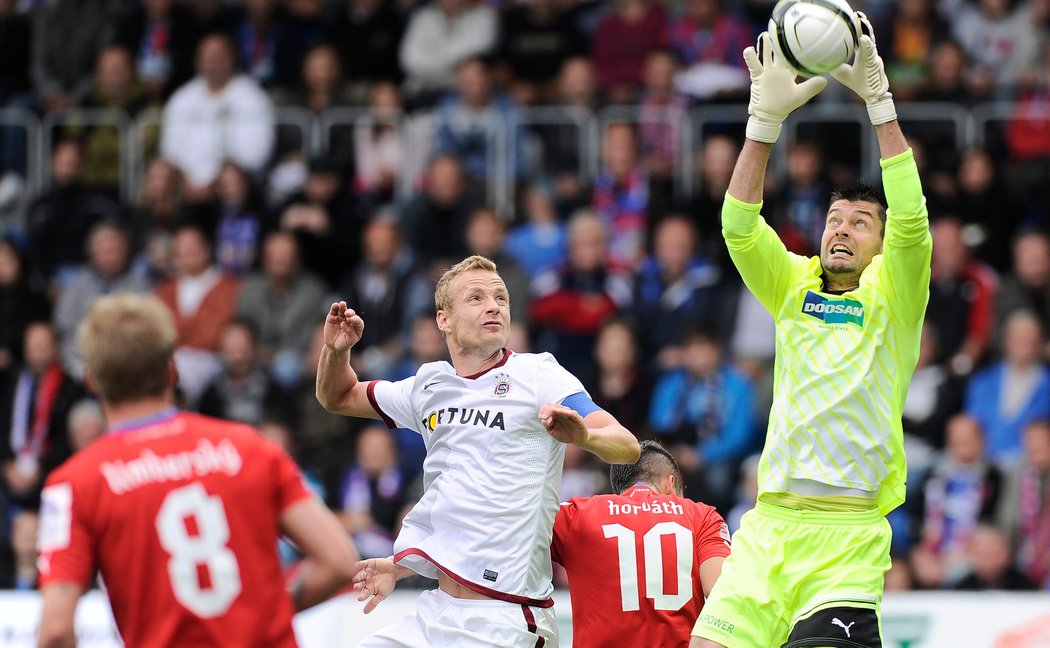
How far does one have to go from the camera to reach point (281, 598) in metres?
5.35

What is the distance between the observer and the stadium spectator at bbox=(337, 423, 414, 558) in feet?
42.2

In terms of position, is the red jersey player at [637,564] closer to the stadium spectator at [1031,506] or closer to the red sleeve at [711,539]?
the red sleeve at [711,539]

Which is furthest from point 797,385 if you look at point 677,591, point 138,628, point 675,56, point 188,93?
point 188,93

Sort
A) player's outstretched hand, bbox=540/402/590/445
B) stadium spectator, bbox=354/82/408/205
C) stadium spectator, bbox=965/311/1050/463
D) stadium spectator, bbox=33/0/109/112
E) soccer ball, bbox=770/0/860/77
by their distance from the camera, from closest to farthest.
A: player's outstretched hand, bbox=540/402/590/445 → soccer ball, bbox=770/0/860/77 → stadium spectator, bbox=965/311/1050/463 → stadium spectator, bbox=354/82/408/205 → stadium spectator, bbox=33/0/109/112

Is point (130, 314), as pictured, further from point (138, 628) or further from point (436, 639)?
point (436, 639)

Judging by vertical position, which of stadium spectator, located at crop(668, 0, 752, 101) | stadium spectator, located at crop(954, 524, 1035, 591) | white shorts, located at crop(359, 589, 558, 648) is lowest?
stadium spectator, located at crop(954, 524, 1035, 591)

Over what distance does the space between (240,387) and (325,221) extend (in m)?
1.98

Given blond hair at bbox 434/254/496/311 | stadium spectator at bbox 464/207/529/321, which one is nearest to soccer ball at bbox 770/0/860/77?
blond hair at bbox 434/254/496/311

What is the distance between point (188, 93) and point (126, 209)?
1333 millimetres

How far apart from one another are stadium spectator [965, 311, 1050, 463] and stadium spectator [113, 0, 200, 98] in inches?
345

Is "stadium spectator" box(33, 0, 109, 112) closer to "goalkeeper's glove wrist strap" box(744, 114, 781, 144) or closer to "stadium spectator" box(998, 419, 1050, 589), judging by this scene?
"stadium spectator" box(998, 419, 1050, 589)

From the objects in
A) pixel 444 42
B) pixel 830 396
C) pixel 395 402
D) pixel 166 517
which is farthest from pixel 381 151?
pixel 166 517

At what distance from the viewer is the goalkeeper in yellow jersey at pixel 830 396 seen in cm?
659

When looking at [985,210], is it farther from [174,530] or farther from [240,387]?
[174,530]
